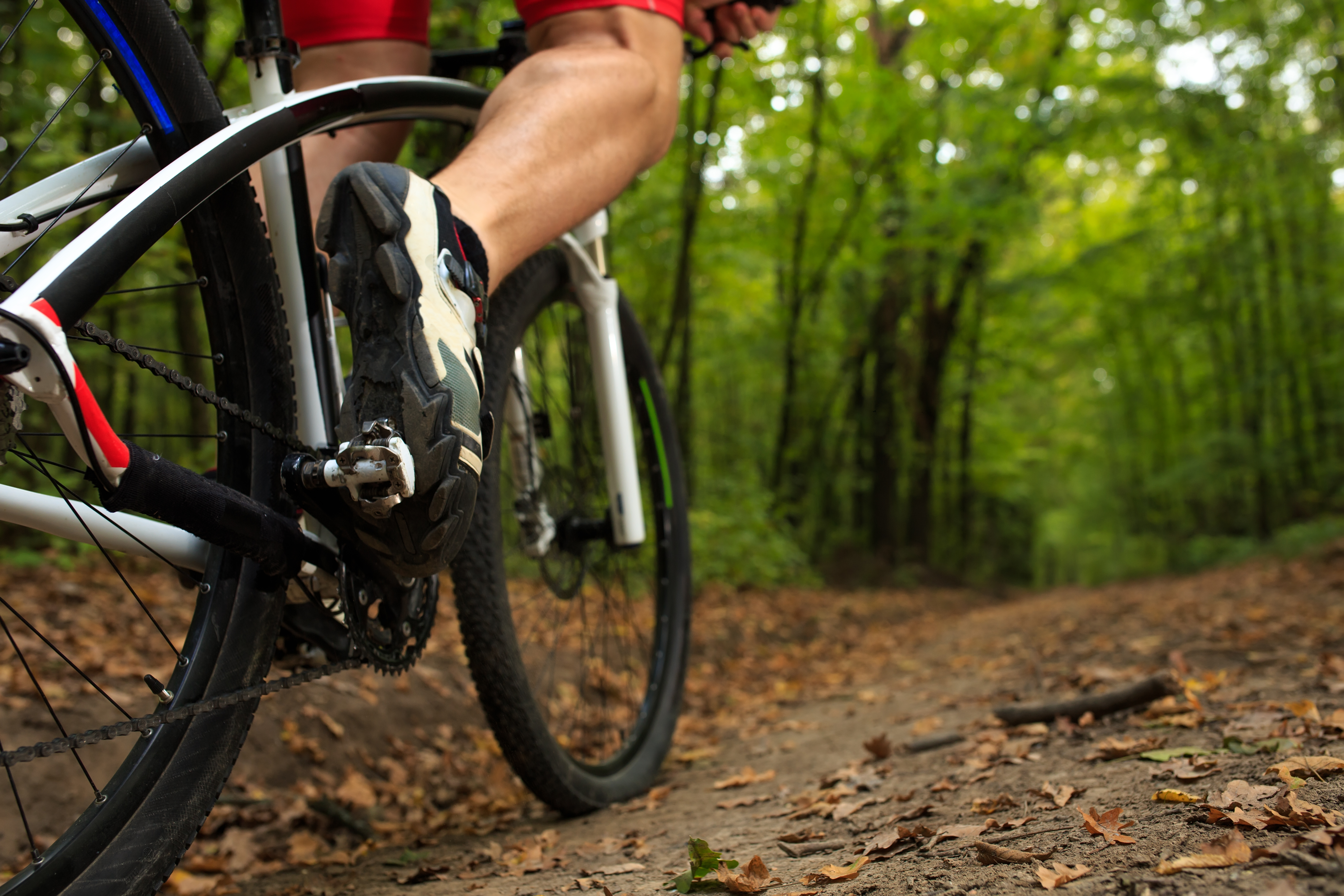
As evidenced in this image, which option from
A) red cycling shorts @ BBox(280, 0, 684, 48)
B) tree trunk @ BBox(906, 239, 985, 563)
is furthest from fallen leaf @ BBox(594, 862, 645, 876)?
tree trunk @ BBox(906, 239, 985, 563)

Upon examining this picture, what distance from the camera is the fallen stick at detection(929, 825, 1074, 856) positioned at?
0.99 metres

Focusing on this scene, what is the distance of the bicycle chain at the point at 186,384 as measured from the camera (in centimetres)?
85

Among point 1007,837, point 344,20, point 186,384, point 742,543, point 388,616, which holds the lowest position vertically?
point 1007,837

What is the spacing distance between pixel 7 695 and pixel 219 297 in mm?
1715

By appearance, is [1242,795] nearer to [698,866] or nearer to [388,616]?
[698,866]

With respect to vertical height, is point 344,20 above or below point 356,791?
above

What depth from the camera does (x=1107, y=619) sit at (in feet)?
14.4

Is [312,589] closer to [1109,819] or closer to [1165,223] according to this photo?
[1109,819]

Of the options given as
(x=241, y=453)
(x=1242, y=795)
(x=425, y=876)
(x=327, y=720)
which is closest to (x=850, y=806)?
(x=1242, y=795)

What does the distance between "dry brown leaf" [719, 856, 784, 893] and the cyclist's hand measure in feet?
4.66

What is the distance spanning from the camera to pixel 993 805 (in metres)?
1.17

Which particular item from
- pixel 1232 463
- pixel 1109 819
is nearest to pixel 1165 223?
pixel 1232 463

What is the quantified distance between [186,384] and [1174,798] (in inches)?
48.9

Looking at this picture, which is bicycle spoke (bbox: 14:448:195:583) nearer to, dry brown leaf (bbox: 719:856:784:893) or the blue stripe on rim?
the blue stripe on rim
